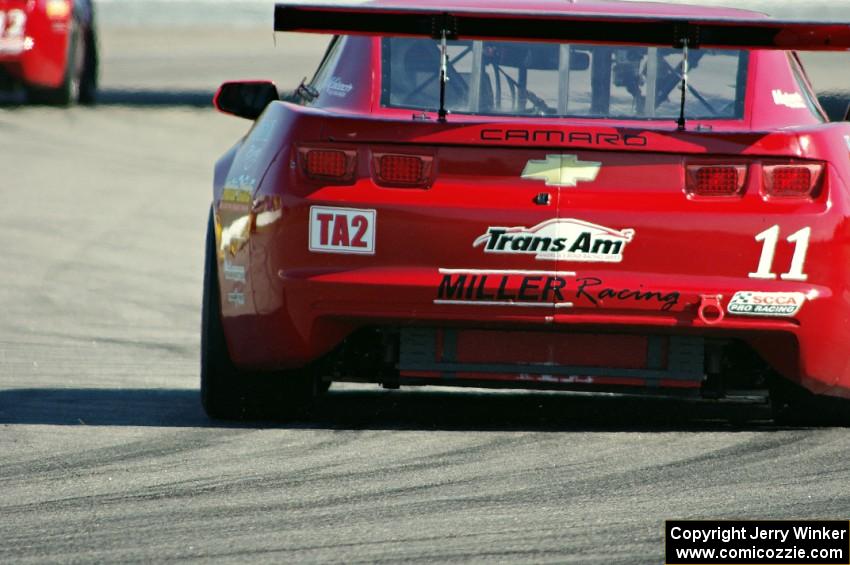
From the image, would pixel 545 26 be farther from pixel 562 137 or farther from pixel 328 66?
pixel 328 66

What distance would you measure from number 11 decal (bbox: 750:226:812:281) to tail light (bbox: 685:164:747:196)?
6.6 inches

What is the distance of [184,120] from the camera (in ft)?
64.8

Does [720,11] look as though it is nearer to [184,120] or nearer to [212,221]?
[212,221]

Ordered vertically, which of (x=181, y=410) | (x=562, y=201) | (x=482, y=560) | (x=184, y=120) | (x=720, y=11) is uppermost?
(x=720, y=11)

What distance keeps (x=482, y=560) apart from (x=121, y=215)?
9.70 m

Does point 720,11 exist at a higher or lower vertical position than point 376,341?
higher

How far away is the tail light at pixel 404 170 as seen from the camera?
5.92 metres

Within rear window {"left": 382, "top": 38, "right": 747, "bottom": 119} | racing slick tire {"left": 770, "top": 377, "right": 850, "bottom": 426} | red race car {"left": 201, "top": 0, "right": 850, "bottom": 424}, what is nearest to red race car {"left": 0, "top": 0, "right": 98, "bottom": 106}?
rear window {"left": 382, "top": 38, "right": 747, "bottom": 119}

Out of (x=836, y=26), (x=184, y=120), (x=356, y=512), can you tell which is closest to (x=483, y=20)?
(x=836, y=26)

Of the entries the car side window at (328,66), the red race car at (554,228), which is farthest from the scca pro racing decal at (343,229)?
the car side window at (328,66)

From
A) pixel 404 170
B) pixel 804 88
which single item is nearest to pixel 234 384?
pixel 404 170

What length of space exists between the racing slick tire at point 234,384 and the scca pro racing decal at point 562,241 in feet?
3.06

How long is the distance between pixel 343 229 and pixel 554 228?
663 millimetres

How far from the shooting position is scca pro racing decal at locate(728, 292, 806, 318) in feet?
19.4
